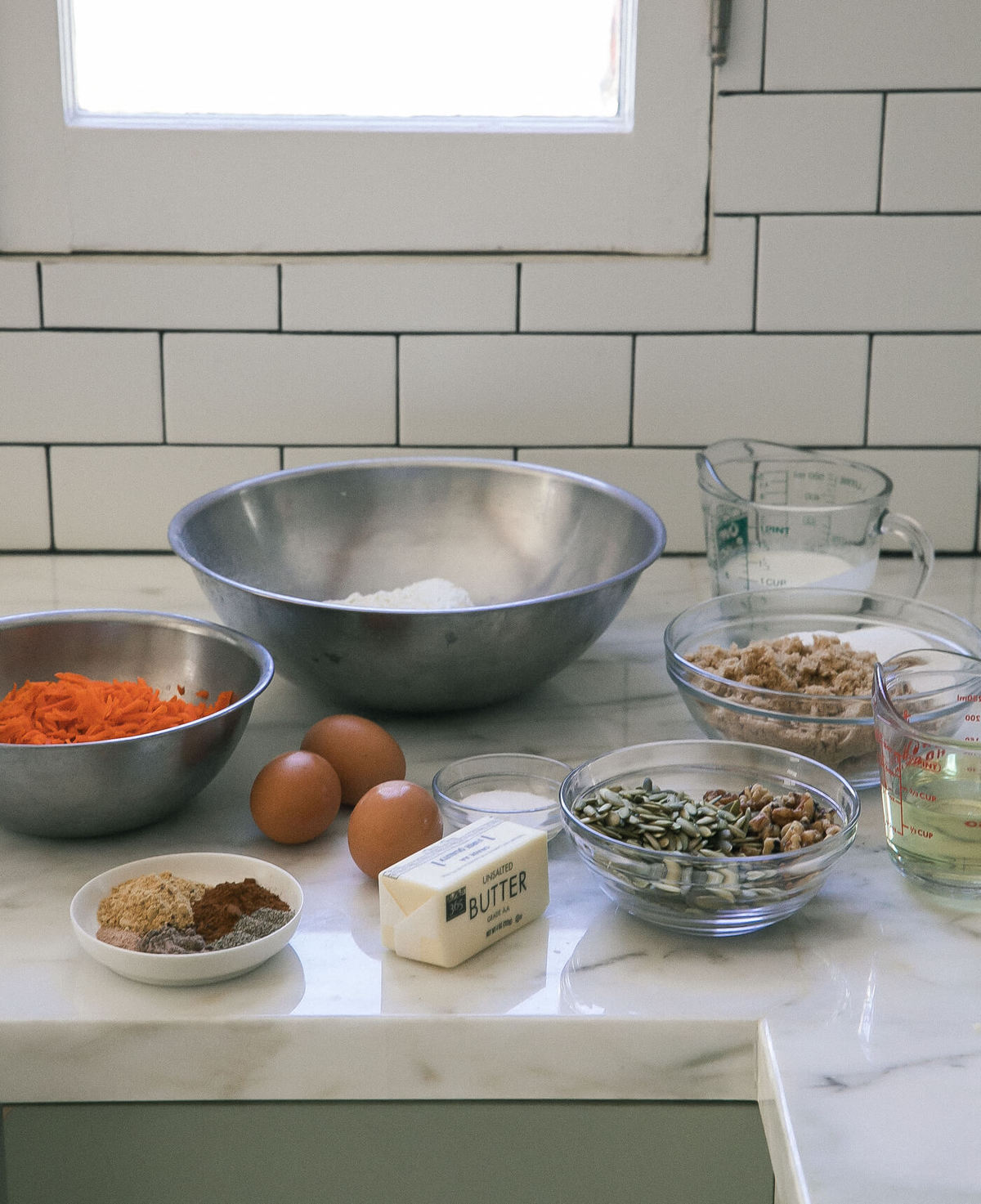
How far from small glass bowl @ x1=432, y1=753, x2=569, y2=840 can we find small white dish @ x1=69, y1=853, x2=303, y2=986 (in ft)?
0.45

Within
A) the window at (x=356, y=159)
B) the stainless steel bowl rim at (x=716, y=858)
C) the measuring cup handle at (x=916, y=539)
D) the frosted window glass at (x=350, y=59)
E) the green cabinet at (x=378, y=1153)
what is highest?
the frosted window glass at (x=350, y=59)

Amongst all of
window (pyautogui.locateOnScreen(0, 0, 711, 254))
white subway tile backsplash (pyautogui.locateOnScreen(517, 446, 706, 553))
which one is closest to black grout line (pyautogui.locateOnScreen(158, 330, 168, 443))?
window (pyautogui.locateOnScreen(0, 0, 711, 254))

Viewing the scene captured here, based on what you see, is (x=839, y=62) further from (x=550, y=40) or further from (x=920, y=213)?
(x=550, y=40)

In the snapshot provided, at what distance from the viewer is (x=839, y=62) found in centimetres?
127

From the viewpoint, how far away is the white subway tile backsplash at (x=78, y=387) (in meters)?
1.36

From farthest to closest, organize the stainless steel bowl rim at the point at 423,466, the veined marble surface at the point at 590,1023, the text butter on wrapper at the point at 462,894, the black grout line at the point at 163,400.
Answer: the black grout line at the point at 163,400 → the stainless steel bowl rim at the point at 423,466 → the text butter on wrapper at the point at 462,894 → the veined marble surface at the point at 590,1023

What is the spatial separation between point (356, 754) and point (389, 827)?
0.12m

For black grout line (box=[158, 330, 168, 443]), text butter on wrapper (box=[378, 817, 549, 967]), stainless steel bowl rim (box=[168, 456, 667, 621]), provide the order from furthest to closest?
black grout line (box=[158, 330, 168, 443]) → stainless steel bowl rim (box=[168, 456, 667, 621]) → text butter on wrapper (box=[378, 817, 549, 967])

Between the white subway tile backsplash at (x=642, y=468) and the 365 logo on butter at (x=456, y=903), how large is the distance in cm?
77

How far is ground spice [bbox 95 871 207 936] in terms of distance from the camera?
688mm

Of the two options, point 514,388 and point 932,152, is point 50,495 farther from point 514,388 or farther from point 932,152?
point 932,152

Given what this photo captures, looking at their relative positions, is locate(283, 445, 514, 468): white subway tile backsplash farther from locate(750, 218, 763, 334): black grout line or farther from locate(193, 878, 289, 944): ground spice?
locate(193, 878, 289, 944): ground spice

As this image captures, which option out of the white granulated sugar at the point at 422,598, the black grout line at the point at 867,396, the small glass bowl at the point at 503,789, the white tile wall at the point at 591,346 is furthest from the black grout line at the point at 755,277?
the small glass bowl at the point at 503,789

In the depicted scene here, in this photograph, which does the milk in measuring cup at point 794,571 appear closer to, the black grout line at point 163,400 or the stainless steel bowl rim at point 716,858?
the stainless steel bowl rim at point 716,858
